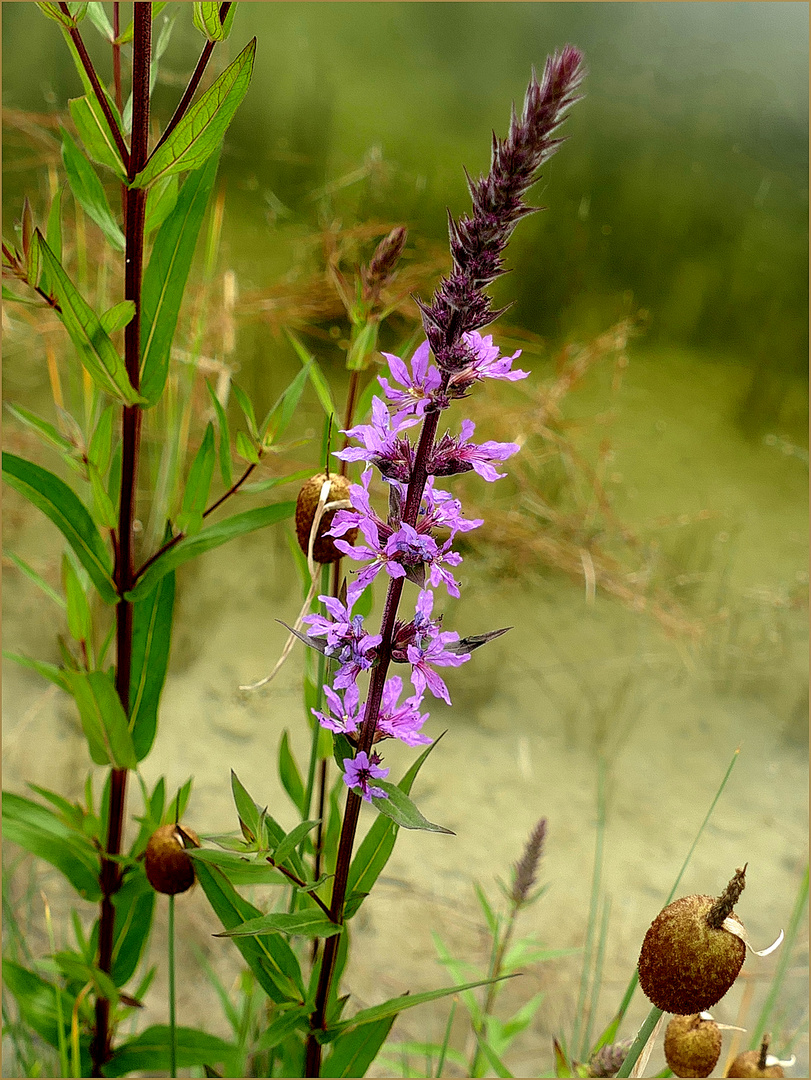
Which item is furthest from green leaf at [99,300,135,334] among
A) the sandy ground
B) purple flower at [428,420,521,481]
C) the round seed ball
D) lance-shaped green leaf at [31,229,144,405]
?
the sandy ground

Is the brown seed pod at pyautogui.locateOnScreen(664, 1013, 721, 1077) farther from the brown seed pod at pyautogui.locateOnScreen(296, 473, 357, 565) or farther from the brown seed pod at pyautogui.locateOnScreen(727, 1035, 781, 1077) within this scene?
the brown seed pod at pyautogui.locateOnScreen(296, 473, 357, 565)

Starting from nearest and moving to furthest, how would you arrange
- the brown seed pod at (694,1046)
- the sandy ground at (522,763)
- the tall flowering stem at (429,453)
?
the tall flowering stem at (429,453)
the brown seed pod at (694,1046)
the sandy ground at (522,763)

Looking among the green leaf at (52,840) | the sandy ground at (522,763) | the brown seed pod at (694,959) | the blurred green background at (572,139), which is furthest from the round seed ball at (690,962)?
the blurred green background at (572,139)

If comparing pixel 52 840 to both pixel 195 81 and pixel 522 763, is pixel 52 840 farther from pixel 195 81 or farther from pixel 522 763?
pixel 522 763

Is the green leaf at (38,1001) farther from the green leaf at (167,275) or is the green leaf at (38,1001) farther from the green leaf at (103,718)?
the green leaf at (167,275)

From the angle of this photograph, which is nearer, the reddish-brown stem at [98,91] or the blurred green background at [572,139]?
the reddish-brown stem at [98,91]

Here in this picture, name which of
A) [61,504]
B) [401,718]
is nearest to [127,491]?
[61,504]

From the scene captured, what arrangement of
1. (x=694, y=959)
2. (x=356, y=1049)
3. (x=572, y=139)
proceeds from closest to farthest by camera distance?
(x=694, y=959), (x=356, y=1049), (x=572, y=139)
